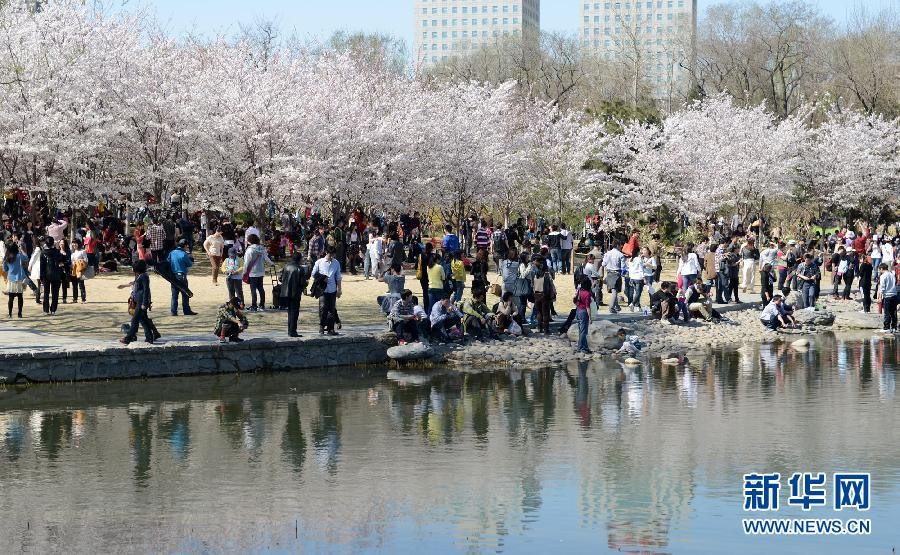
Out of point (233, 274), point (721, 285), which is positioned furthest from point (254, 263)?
point (721, 285)

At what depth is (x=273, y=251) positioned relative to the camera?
37125mm

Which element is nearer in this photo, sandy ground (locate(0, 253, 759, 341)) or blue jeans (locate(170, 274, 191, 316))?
sandy ground (locate(0, 253, 759, 341))

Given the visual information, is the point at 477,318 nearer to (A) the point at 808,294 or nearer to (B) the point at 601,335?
(B) the point at 601,335

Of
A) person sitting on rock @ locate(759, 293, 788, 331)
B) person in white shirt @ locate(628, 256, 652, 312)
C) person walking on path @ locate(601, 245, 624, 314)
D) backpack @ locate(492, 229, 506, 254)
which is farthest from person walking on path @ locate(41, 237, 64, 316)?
person sitting on rock @ locate(759, 293, 788, 331)

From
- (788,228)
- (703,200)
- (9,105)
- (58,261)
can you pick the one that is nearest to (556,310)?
(58,261)

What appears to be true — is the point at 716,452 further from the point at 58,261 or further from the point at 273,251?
the point at 273,251

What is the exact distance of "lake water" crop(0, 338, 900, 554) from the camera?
36.0 ft

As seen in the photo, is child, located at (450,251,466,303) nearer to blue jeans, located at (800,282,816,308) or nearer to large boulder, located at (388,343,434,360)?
large boulder, located at (388,343,434,360)

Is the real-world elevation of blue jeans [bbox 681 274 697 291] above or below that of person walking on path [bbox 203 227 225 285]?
below

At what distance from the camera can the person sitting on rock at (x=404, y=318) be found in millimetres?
22516

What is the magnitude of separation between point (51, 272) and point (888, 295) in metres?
17.2

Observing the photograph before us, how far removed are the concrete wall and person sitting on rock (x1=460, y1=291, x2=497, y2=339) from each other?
1.85 metres

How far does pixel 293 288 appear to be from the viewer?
2198 cm

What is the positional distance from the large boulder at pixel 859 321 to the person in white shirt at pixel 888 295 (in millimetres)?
544
